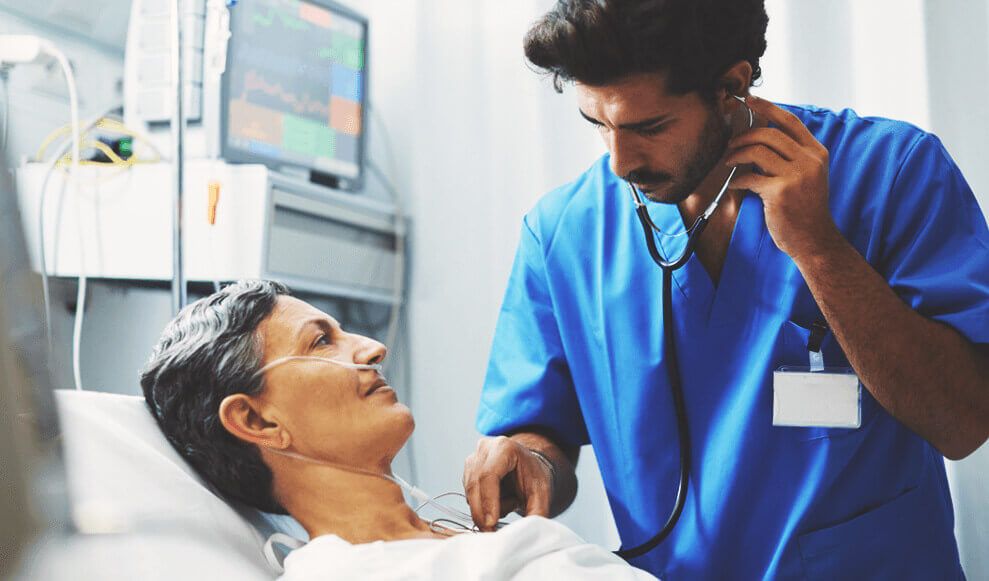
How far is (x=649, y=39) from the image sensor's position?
100 cm

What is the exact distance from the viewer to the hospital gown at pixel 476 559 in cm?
88

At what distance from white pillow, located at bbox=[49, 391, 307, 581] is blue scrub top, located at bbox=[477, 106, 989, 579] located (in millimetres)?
459

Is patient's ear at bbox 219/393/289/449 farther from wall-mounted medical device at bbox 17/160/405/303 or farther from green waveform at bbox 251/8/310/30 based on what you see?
green waveform at bbox 251/8/310/30

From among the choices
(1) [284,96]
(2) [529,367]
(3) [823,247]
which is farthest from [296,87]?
(3) [823,247]

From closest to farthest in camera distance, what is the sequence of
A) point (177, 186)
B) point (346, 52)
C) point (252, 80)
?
1. point (177, 186)
2. point (252, 80)
3. point (346, 52)

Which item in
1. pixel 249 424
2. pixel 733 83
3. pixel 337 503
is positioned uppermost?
pixel 733 83

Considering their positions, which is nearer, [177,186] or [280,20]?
[177,186]

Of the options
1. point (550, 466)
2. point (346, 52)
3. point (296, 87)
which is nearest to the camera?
point (550, 466)

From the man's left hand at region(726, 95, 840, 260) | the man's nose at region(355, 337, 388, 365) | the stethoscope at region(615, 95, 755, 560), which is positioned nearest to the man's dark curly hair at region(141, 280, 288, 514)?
the man's nose at region(355, 337, 388, 365)

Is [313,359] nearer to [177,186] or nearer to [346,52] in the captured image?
[177,186]

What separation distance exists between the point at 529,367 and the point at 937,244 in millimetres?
604

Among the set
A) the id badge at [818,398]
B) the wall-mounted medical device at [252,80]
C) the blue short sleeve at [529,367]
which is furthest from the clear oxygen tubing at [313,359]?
the wall-mounted medical device at [252,80]

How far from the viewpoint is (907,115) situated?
5.45 feet

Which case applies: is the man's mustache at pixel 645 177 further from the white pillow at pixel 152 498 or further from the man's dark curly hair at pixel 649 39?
the white pillow at pixel 152 498
